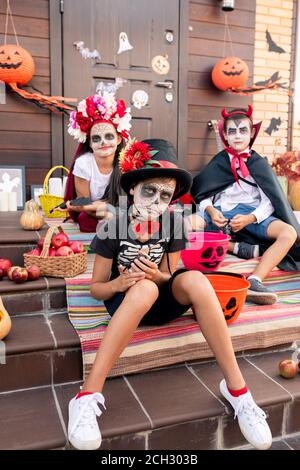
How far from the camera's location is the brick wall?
18.1ft

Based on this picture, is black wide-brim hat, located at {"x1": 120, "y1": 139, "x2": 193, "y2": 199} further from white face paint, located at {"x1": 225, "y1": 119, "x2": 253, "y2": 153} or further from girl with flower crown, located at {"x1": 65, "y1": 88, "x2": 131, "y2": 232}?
white face paint, located at {"x1": 225, "y1": 119, "x2": 253, "y2": 153}

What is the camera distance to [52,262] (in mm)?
2559

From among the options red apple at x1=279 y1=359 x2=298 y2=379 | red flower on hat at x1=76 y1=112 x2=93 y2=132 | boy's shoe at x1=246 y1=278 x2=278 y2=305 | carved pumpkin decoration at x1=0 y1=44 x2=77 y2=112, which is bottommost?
red apple at x1=279 y1=359 x2=298 y2=379

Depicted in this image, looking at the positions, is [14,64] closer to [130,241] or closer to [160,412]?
[130,241]

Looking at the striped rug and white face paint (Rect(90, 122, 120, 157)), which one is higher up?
white face paint (Rect(90, 122, 120, 157))

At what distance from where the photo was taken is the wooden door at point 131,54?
4621 millimetres

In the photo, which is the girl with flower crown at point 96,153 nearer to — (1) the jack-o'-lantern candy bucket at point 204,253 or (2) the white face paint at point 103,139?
(2) the white face paint at point 103,139

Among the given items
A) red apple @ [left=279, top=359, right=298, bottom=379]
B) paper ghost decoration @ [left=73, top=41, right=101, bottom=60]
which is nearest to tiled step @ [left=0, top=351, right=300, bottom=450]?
red apple @ [left=279, top=359, right=298, bottom=379]

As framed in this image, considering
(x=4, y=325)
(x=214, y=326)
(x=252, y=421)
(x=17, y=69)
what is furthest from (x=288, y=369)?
(x=17, y=69)

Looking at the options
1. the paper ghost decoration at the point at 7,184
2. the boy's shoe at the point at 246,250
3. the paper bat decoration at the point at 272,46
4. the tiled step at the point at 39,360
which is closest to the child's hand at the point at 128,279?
the tiled step at the point at 39,360

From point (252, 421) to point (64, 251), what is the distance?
1.47 meters

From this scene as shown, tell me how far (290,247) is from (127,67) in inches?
119

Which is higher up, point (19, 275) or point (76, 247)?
point (76, 247)

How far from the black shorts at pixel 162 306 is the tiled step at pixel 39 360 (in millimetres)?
281
